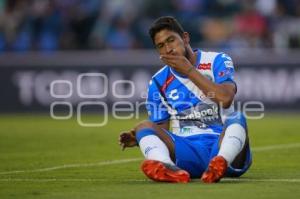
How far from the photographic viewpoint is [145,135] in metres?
8.40

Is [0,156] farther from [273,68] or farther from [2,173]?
[273,68]

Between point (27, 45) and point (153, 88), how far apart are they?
14.0 m

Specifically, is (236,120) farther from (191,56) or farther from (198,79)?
(191,56)

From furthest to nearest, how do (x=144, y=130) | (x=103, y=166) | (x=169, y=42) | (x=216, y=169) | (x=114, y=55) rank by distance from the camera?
(x=114, y=55) < (x=103, y=166) < (x=144, y=130) < (x=169, y=42) < (x=216, y=169)

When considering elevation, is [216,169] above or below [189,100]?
below

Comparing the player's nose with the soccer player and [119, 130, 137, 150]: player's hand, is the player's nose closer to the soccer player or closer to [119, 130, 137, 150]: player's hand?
the soccer player

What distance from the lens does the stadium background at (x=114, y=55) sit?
19250 millimetres

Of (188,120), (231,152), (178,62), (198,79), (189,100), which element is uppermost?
(178,62)

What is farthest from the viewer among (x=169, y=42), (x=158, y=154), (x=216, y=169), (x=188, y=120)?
(x=188, y=120)

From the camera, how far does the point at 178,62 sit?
812 cm

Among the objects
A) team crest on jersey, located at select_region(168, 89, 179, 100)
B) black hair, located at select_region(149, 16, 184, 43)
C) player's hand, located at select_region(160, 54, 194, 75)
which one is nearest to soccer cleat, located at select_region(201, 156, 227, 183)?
player's hand, located at select_region(160, 54, 194, 75)

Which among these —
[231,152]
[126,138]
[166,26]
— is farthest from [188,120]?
[166,26]

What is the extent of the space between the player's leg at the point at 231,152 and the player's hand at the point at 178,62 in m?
0.60

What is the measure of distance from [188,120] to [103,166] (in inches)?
80.6
